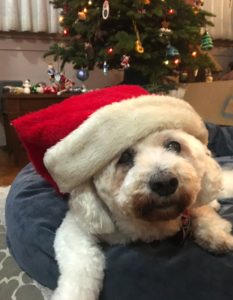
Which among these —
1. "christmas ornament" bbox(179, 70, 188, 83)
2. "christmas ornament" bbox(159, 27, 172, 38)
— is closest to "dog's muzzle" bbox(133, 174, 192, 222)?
"christmas ornament" bbox(159, 27, 172, 38)

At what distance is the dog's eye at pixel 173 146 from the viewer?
0.84 m

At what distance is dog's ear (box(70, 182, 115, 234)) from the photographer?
2.85 feet

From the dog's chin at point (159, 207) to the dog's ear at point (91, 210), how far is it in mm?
103

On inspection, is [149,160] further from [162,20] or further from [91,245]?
[162,20]

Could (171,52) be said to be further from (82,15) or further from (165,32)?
(82,15)

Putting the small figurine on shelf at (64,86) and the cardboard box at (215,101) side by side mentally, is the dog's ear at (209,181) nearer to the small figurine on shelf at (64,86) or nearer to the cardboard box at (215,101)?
the cardboard box at (215,101)

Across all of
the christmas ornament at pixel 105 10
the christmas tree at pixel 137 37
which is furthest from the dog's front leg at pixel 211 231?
the christmas ornament at pixel 105 10

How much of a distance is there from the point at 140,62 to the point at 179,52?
0.89 ft

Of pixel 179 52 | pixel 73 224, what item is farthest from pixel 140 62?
pixel 73 224

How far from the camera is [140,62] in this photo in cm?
249

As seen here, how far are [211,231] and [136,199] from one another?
0.27 metres

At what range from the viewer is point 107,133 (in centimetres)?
86

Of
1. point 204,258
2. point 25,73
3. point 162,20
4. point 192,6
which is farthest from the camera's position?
point 25,73

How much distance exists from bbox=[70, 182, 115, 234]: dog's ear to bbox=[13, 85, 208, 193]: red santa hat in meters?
0.02
